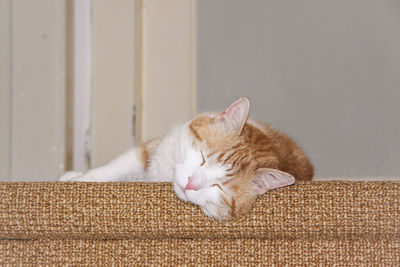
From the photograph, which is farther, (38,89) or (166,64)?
(166,64)

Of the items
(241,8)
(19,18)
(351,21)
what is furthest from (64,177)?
(351,21)

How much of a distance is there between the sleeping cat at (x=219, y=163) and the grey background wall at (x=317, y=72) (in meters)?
0.83

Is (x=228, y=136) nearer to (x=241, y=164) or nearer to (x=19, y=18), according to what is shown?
(x=241, y=164)

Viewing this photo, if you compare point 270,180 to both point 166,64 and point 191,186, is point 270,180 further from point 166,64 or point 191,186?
point 166,64

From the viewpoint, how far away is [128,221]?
106 cm

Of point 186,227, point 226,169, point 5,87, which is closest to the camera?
point 186,227

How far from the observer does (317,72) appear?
2344 mm

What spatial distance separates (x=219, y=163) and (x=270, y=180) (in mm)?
169

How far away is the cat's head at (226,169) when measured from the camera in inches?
44.1

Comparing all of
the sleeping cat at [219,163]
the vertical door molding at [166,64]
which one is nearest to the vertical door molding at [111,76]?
the vertical door molding at [166,64]

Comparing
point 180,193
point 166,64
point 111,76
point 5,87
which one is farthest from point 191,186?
point 166,64

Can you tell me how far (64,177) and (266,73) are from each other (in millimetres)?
1313

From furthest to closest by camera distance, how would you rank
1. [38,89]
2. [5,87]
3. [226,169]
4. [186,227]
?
[38,89] → [5,87] → [226,169] → [186,227]

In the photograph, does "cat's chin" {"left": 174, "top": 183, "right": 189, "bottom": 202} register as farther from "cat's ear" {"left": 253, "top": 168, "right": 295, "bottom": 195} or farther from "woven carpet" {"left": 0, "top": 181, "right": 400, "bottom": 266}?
"cat's ear" {"left": 253, "top": 168, "right": 295, "bottom": 195}
